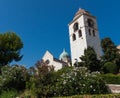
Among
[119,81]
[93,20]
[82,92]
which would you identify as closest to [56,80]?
[82,92]

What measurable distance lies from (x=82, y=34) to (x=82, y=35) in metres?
0.19

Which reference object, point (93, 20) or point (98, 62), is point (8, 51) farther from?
point (93, 20)

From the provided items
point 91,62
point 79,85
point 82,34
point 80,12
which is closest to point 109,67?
point 91,62

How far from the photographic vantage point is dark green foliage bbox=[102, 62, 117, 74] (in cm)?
3050

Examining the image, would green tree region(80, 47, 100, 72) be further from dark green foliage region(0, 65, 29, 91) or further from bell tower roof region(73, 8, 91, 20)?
bell tower roof region(73, 8, 91, 20)

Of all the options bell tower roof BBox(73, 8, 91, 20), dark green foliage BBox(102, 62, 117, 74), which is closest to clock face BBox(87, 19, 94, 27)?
bell tower roof BBox(73, 8, 91, 20)

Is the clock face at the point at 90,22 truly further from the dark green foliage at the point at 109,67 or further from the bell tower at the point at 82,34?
the dark green foliage at the point at 109,67

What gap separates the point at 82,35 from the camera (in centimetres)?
3866

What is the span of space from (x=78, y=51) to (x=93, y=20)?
761cm

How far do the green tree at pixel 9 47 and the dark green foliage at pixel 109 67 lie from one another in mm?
12078

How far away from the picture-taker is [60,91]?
15125 millimetres

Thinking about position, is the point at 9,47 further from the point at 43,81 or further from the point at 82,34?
the point at 43,81

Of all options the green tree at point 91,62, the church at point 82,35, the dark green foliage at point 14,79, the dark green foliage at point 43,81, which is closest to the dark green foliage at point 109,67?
the green tree at point 91,62

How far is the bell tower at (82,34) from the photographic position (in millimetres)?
38062
